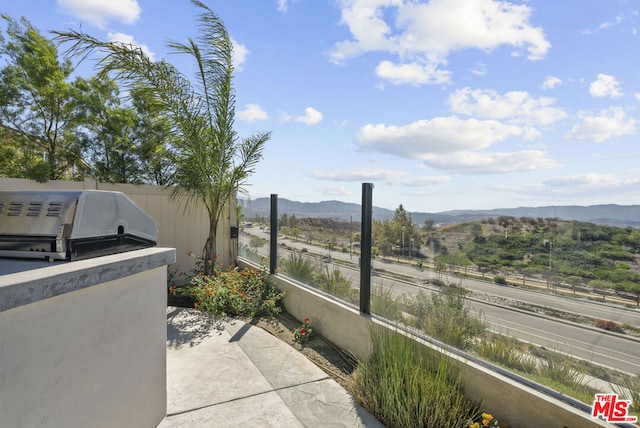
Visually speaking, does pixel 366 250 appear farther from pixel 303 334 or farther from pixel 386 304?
pixel 303 334

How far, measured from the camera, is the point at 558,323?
6.96 feet

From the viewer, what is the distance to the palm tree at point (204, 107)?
189 inches

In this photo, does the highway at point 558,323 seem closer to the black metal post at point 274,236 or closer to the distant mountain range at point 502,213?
the distant mountain range at point 502,213

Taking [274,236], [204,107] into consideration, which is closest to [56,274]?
[274,236]

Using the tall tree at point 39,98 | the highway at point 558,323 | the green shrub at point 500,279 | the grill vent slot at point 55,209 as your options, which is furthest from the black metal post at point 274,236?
the tall tree at point 39,98

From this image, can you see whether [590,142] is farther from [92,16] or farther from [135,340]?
[92,16]

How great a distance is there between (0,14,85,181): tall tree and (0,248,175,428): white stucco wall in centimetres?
561

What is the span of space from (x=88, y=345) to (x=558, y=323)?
9.38 feet

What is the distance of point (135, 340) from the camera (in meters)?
1.87

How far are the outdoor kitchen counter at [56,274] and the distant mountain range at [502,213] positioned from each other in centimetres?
224

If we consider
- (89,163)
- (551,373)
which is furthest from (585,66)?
(89,163)

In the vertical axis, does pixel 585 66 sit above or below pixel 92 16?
below

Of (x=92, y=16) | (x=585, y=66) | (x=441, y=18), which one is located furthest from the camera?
(x=92, y=16)

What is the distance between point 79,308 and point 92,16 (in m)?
5.13
